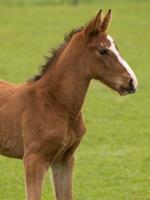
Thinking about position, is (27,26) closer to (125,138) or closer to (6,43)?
(6,43)

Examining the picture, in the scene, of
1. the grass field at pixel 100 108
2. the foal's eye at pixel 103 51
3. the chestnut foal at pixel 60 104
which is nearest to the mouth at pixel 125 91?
the chestnut foal at pixel 60 104

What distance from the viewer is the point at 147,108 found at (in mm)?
15523

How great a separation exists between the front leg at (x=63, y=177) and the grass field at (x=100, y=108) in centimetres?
79

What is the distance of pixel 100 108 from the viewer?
1546cm

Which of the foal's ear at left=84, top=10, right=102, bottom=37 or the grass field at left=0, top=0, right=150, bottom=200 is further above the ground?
the foal's ear at left=84, top=10, right=102, bottom=37

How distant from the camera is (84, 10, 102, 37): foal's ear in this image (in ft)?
23.7

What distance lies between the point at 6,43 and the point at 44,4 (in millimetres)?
8542

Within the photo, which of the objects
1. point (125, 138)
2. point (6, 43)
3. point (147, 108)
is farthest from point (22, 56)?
point (125, 138)

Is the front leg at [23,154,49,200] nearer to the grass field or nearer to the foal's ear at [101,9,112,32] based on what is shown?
the grass field

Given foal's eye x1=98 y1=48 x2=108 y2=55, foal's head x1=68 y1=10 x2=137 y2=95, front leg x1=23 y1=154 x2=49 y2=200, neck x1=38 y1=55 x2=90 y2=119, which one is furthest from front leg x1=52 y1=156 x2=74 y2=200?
foal's eye x1=98 y1=48 x2=108 y2=55

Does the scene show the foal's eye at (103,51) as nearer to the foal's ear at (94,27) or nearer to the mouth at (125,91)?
the foal's ear at (94,27)

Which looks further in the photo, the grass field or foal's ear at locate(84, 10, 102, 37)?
the grass field

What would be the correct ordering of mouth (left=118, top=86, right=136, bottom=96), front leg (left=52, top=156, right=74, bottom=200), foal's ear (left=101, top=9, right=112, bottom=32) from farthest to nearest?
front leg (left=52, top=156, right=74, bottom=200) → foal's ear (left=101, top=9, right=112, bottom=32) → mouth (left=118, top=86, right=136, bottom=96)

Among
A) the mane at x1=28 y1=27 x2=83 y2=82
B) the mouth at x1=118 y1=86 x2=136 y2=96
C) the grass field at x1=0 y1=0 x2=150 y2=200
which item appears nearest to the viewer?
the mouth at x1=118 y1=86 x2=136 y2=96
